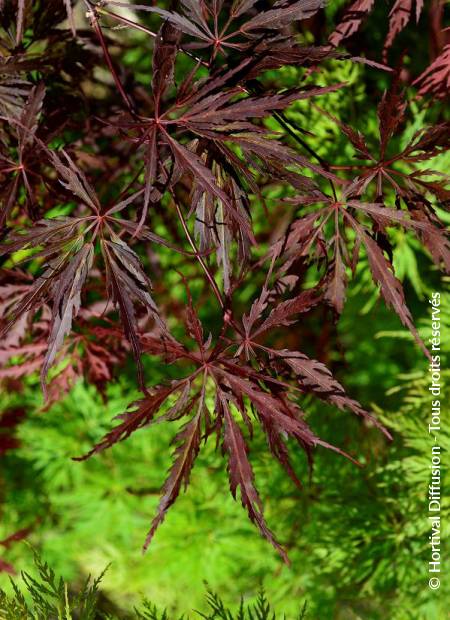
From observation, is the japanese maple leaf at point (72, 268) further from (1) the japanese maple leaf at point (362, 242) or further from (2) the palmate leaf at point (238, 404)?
(1) the japanese maple leaf at point (362, 242)

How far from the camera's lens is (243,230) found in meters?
0.89

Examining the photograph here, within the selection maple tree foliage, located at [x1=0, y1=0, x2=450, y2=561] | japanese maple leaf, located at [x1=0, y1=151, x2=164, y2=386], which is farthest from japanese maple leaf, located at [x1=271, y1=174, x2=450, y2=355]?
japanese maple leaf, located at [x1=0, y1=151, x2=164, y2=386]

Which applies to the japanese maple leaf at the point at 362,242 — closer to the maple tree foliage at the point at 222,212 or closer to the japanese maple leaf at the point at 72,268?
the maple tree foliage at the point at 222,212

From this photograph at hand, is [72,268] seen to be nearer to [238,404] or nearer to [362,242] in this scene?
[238,404]

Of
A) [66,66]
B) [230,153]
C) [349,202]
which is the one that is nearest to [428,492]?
[349,202]

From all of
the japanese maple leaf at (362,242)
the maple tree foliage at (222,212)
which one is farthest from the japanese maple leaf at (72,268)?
the japanese maple leaf at (362,242)

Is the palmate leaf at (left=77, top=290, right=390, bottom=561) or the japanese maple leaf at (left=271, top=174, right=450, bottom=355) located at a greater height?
the japanese maple leaf at (left=271, top=174, right=450, bottom=355)

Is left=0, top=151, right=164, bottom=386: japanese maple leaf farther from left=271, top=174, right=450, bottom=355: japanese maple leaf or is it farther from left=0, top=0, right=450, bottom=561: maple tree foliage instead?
left=271, top=174, right=450, bottom=355: japanese maple leaf

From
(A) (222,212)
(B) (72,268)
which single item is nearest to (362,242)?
(A) (222,212)

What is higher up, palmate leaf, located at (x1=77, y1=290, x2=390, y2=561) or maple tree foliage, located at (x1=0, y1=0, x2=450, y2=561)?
maple tree foliage, located at (x1=0, y1=0, x2=450, y2=561)

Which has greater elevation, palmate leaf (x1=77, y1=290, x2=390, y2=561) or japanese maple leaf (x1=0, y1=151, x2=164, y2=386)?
japanese maple leaf (x1=0, y1=151, x2=164, y2=386)

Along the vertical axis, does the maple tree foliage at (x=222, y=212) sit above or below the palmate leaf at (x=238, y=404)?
above

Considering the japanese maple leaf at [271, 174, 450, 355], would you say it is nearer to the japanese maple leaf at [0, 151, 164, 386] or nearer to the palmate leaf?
the palmate leaf

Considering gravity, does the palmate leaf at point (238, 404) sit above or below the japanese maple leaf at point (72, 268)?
below
